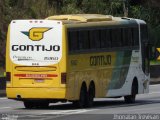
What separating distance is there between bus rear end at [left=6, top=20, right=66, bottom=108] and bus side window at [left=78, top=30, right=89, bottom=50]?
119 cm

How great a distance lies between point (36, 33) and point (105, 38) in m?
3.43

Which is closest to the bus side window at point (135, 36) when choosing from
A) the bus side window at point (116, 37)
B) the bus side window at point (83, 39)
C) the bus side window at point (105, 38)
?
the bus side window at point (116, 37)

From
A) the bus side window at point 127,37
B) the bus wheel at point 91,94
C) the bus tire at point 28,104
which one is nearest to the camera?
the bus tire at point 28,104

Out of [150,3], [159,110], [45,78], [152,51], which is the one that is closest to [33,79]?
[45,78]

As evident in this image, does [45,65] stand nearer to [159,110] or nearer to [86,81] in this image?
[86,81]

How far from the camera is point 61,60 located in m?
25.7

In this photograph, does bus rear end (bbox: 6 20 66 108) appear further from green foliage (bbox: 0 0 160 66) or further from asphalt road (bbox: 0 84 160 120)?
green foliage (bbox: 0 0 160 66)

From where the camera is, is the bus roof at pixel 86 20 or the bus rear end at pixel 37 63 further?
the bus roof at pixel 86 20

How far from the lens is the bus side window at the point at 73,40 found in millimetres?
26125

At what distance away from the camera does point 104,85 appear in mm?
28531

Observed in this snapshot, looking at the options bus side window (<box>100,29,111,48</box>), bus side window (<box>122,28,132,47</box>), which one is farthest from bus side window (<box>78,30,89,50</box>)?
bus side window (<box>122,28,132,47</box>)

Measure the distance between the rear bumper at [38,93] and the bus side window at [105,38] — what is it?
11.4 ft

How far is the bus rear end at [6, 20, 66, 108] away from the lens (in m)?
25.6

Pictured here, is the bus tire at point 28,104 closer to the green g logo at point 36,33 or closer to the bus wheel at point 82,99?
the bus wheel at point 82,99
